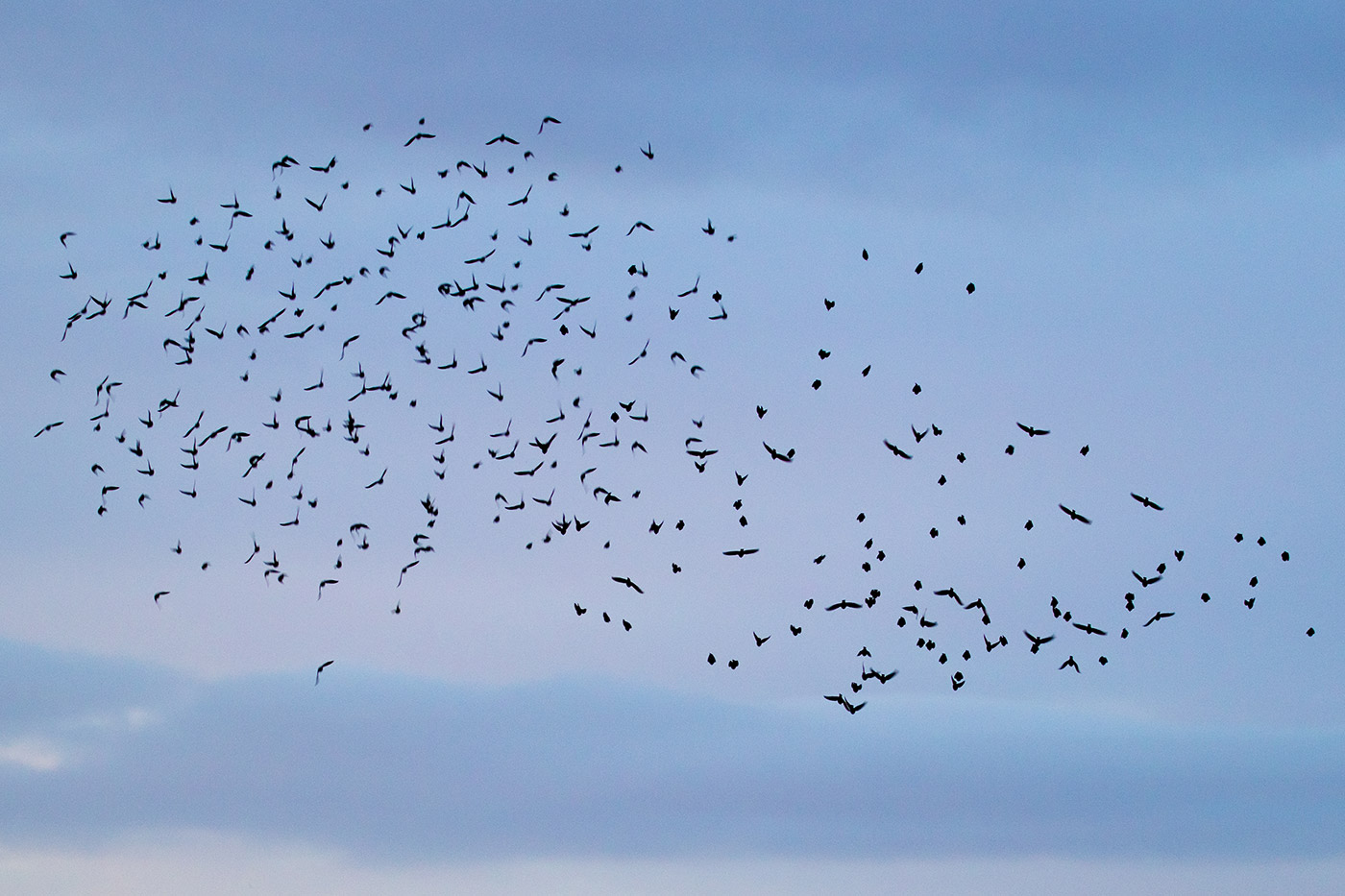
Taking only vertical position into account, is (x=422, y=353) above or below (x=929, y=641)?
above

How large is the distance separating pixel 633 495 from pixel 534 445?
18.7 ft

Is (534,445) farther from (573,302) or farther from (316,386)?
(316,386)

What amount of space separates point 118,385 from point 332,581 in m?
15.6

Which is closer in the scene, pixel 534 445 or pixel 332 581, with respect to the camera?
pixel 534 445

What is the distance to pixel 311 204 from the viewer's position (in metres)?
95.1

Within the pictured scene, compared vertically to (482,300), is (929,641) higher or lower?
lower

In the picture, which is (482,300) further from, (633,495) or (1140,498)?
(1140,498)

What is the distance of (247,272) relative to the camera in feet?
312

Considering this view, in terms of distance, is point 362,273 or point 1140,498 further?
point 362,273

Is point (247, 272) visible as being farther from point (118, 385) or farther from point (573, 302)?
point (573, 302)

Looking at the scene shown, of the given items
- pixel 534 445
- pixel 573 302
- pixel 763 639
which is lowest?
pixel 763 639

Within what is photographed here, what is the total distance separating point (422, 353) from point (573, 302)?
327 inches

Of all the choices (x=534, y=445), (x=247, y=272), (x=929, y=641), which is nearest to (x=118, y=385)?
(x=247, y=272)

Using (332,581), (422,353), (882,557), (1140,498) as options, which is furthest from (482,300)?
(1140,498)
